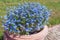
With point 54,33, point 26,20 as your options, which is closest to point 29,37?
point 26,20

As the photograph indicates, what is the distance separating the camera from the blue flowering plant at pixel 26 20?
13.6ft

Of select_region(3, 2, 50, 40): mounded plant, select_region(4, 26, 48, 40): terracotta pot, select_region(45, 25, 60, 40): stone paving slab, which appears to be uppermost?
select_region(3, 2, 50, 40): mounded plant

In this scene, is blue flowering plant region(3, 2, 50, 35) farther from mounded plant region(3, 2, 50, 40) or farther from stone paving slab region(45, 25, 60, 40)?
stone paving slab region(45, 25, 60, 40)

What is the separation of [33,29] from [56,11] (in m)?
2.45

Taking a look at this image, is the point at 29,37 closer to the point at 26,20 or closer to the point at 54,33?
the point at 26,20

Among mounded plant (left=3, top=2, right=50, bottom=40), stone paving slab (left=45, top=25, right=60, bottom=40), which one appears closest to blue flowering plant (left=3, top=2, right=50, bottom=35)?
mounded plant (left=3, top=2, right=50, bottom=40)

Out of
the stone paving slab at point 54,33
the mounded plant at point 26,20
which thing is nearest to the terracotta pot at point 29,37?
the mounded plant at point 26,20

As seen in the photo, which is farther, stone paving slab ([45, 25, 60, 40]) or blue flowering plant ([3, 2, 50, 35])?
stone paving slab ([45, 25, 60, 40])

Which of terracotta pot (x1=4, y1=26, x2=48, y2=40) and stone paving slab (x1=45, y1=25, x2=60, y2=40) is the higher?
terracotta pot (x1=4, y1=26, x2=48, y2=40)

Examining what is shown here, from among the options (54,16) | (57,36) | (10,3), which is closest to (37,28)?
(57,36)

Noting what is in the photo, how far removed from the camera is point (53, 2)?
7184 mm

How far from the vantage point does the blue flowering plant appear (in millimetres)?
4148

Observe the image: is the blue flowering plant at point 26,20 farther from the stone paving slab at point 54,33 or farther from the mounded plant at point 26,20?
the stone paving slab at point 54,33

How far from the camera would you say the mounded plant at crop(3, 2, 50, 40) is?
163 inches
